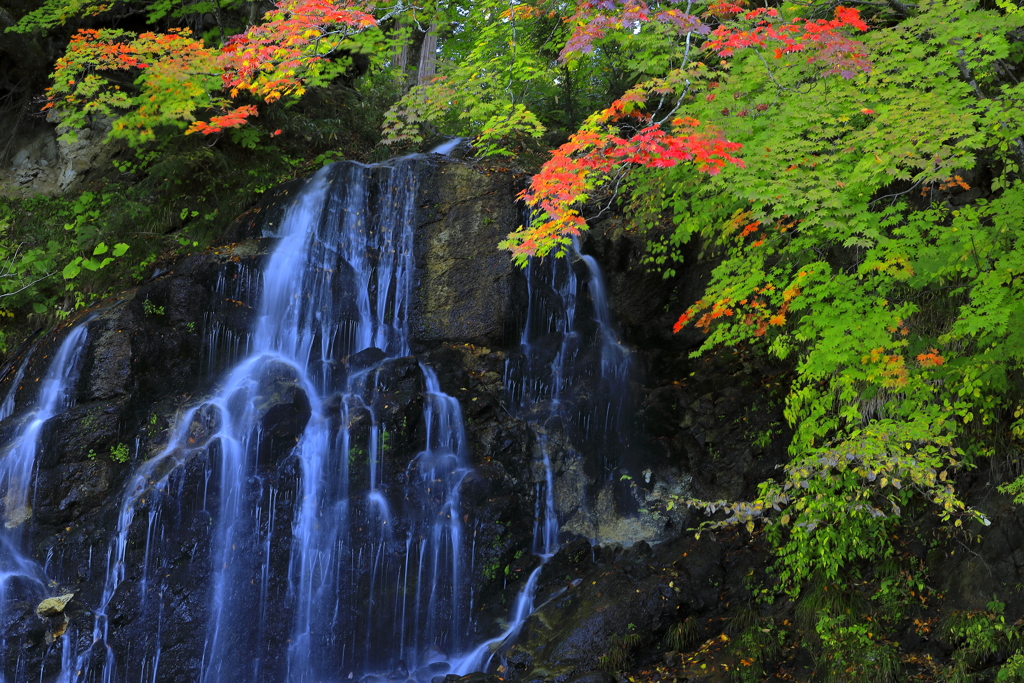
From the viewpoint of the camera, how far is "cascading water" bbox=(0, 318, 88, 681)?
23.1 ft

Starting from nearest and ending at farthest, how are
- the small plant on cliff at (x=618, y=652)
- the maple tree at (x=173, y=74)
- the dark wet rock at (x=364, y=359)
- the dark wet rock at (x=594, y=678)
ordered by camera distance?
the dark wet rock at (x=594, y=678)
the small plant on cliff at (x=618, y=652)
the maple tree at (x=173, y=74)
the dark wet rock at (x=364, y=359)

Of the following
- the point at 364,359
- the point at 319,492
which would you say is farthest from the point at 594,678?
the point at 364,359

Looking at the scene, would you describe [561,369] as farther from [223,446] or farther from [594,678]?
[223,446]

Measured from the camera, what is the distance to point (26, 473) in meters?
7.39

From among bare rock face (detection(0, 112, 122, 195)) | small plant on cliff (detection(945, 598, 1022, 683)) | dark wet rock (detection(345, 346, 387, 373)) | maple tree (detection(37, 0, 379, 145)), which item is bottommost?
small plant on cliff (detection(945, 598, 1022, 683))

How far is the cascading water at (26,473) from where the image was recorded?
7031 mm

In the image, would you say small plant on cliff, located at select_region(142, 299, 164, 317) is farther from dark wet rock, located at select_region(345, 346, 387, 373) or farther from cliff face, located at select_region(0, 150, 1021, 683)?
dark wet rock, located at select_region(345, 346, 387, 373)

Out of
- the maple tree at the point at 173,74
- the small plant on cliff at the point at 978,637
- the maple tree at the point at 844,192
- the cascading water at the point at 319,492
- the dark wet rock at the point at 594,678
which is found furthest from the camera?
the maple tree at the point at 173,74

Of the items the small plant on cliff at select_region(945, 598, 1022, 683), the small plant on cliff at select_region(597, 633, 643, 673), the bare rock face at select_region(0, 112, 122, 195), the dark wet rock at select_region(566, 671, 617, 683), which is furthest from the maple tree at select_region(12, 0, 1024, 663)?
the bare rock face at select_region(0, 112, 122, 195)

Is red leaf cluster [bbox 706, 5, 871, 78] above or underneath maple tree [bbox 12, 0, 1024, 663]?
above

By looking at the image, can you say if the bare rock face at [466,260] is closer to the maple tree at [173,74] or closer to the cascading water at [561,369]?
the cascading water at [561,369]

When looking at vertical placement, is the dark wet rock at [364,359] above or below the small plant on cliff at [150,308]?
below

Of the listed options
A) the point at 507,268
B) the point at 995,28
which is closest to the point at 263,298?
the point at 507,268

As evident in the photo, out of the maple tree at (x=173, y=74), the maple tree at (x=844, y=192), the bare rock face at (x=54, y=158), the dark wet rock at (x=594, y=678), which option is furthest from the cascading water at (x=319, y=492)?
the bare rock face at (x=54, y=158)
